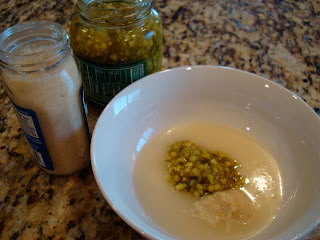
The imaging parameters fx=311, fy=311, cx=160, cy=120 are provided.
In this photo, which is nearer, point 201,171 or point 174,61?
point 201,171

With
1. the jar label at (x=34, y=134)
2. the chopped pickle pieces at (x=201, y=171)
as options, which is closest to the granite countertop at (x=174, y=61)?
the jar label at (x=34, y=134)

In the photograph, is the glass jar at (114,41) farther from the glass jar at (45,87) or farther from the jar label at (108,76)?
the glass jar at (45,87)

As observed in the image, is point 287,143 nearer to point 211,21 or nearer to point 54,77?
point 54,77

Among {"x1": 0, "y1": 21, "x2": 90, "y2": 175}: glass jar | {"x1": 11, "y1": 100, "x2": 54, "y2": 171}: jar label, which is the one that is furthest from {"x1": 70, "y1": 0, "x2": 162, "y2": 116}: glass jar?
{"x1": 11, "y1": 100, "x2": 54, "y2": 171}: jar label

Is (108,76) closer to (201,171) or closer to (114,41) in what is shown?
(114,41)

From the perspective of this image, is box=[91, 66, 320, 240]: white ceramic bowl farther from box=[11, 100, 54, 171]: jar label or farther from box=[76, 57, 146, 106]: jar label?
box=[11, 100, 54, 171]: jar label

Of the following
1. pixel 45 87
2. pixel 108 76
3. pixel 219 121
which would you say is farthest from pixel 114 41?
pixel 219 121
